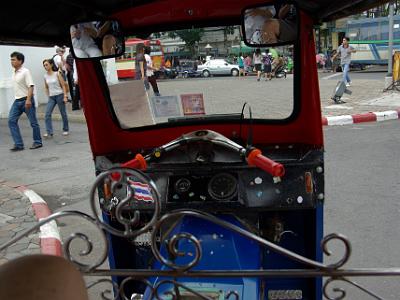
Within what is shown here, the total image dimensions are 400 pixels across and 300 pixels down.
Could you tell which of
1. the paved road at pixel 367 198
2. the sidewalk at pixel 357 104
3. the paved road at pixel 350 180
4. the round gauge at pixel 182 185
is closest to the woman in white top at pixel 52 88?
the paved road at pixel 350 180

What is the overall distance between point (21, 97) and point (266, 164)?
7951mm

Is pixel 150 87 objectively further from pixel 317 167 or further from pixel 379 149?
pixel 379 149

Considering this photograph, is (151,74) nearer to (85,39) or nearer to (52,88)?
(85,39)

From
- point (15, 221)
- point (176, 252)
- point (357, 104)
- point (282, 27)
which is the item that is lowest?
point (15, 221)

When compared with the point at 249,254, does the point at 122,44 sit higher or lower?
higher

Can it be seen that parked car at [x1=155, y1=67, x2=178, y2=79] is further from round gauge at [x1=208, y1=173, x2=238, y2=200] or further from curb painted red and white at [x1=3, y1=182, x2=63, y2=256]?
curb painted red and white at [x1=3, y1=182, x2=63, y2=256]

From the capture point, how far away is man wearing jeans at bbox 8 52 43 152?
8555 mm

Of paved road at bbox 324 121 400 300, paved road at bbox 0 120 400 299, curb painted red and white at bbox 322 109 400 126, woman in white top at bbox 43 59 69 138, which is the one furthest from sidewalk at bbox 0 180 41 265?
curb painted red and white at bbox 322 109 400 126

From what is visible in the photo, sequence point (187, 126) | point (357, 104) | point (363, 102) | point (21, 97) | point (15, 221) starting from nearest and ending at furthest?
point (187, 126) < point (15, 221) < point (21, 97) < point (357, 104) < point (363, 102)

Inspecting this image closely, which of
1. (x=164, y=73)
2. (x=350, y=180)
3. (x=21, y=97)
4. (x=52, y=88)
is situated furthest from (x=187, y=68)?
(x=52, y=88)

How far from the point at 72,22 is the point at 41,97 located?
13469mm

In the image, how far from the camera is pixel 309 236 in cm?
247

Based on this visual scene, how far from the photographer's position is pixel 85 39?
2.39 m

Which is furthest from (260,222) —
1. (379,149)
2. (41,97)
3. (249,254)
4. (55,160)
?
(41,97)
